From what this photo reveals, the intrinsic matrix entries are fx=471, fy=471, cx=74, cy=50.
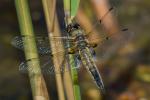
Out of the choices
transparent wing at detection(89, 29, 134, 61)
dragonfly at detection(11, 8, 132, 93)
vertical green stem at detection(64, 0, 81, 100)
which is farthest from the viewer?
transparent wing at detection(89, 29, 134, 61)

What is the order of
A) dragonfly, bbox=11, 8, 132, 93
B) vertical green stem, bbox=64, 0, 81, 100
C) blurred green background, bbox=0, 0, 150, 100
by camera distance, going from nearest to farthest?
vertical green stem, bbox=64, 0, 81, 100 < dragonfly, bbox=11, 8, 132, 93 < blurred green background, bbox=0, 0, 150, 100

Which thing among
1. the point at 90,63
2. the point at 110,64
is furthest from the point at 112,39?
the point at 110,64

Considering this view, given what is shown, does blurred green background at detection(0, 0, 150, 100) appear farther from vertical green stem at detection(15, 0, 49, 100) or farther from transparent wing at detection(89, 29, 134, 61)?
vertical green stem at detection(15, 0, 49, 100)

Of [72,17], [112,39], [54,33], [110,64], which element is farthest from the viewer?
[110,64]

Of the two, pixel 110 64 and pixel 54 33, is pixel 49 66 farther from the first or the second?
pixel 110 64

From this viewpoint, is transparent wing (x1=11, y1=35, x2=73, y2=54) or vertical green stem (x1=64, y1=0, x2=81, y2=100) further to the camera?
transparent wing (x1=11, y1=35, x2=73, y2=54)

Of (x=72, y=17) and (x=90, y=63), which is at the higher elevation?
(x=72, y=17)

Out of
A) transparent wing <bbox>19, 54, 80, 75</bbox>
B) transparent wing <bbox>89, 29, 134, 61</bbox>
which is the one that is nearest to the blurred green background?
transparent wing <bbox>89, 29, 134, 61</bbox>

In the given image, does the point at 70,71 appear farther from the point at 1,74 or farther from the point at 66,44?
the point at 1,74

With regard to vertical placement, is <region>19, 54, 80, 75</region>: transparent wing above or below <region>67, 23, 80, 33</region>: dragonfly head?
below
